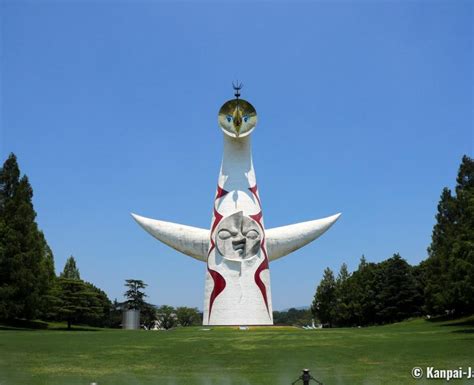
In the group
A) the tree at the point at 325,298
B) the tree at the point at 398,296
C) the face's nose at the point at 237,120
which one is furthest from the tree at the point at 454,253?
the tree at the point at 325,298

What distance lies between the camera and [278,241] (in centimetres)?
3378

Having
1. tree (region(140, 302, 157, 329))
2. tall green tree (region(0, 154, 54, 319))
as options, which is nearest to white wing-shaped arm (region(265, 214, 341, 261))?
tall green tree (region(0, 154, 54, 319))

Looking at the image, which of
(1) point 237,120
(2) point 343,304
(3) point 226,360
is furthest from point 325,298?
(3) point 226,360

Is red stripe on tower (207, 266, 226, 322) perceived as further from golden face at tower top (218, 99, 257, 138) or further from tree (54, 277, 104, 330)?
tree (54, 277, 104, 330)

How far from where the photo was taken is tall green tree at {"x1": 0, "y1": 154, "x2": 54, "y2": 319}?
33.6 metres

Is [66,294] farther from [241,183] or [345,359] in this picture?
[345,359]

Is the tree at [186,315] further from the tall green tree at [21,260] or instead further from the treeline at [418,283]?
the tall green tree at [21,260]

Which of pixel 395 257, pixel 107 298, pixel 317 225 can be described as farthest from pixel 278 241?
pixel 107 298

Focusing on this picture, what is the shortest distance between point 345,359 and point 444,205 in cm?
2976

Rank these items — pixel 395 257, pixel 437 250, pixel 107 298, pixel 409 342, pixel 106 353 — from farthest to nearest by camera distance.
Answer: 1. pixel 107 298
2. pixel 395 257
3. pixel 437 250
4. pixel 409 342
5. pixel 106 353

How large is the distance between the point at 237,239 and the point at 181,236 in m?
3.95

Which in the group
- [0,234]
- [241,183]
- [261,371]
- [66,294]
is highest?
[241,183]

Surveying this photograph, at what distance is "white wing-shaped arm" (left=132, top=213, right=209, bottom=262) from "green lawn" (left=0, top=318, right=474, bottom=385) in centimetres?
1127

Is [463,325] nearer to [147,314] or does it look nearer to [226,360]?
[226,360]
